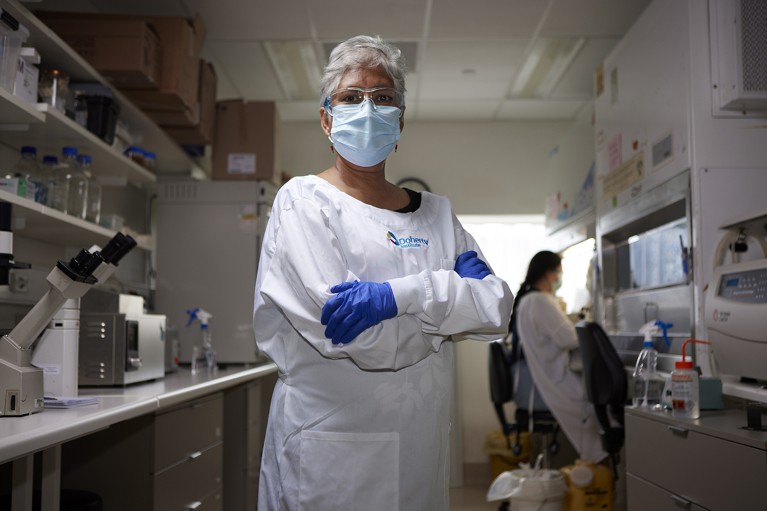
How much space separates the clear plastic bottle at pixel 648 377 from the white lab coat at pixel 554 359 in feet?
3.36

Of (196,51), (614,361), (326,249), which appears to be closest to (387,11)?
(196,51)

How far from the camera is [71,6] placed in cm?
336

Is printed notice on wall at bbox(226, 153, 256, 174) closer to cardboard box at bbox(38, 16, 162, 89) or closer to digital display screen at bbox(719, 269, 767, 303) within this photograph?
cardboard box at bbox(38, 16, 162, 89)

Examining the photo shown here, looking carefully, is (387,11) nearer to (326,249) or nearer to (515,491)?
(515,491)

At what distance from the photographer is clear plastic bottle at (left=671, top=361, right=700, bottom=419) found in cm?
209

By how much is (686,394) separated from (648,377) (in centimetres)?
48

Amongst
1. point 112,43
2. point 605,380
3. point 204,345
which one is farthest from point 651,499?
A: point 112,43

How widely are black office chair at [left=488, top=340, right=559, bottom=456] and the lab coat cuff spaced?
2.83 m

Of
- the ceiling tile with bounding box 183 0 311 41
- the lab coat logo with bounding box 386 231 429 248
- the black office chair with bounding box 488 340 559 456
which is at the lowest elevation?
the black office chair with bounding box 488 340 559 456

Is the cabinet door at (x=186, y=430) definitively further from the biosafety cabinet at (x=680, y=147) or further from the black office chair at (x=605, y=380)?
the biosafety cabinet at (x=680, y=147)

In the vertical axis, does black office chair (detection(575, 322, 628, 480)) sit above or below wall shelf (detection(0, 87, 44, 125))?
below

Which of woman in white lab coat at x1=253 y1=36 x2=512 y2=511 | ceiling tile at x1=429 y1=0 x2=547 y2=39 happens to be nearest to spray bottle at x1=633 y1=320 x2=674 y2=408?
woman in white lab coat at x1=253 y1=36 x2=512 y2=511

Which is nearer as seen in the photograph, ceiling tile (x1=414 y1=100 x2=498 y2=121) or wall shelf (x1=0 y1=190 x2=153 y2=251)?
wall shelf (x1=0 y1=190 x2=153 y2=251)

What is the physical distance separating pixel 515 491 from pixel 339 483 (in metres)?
2.28
